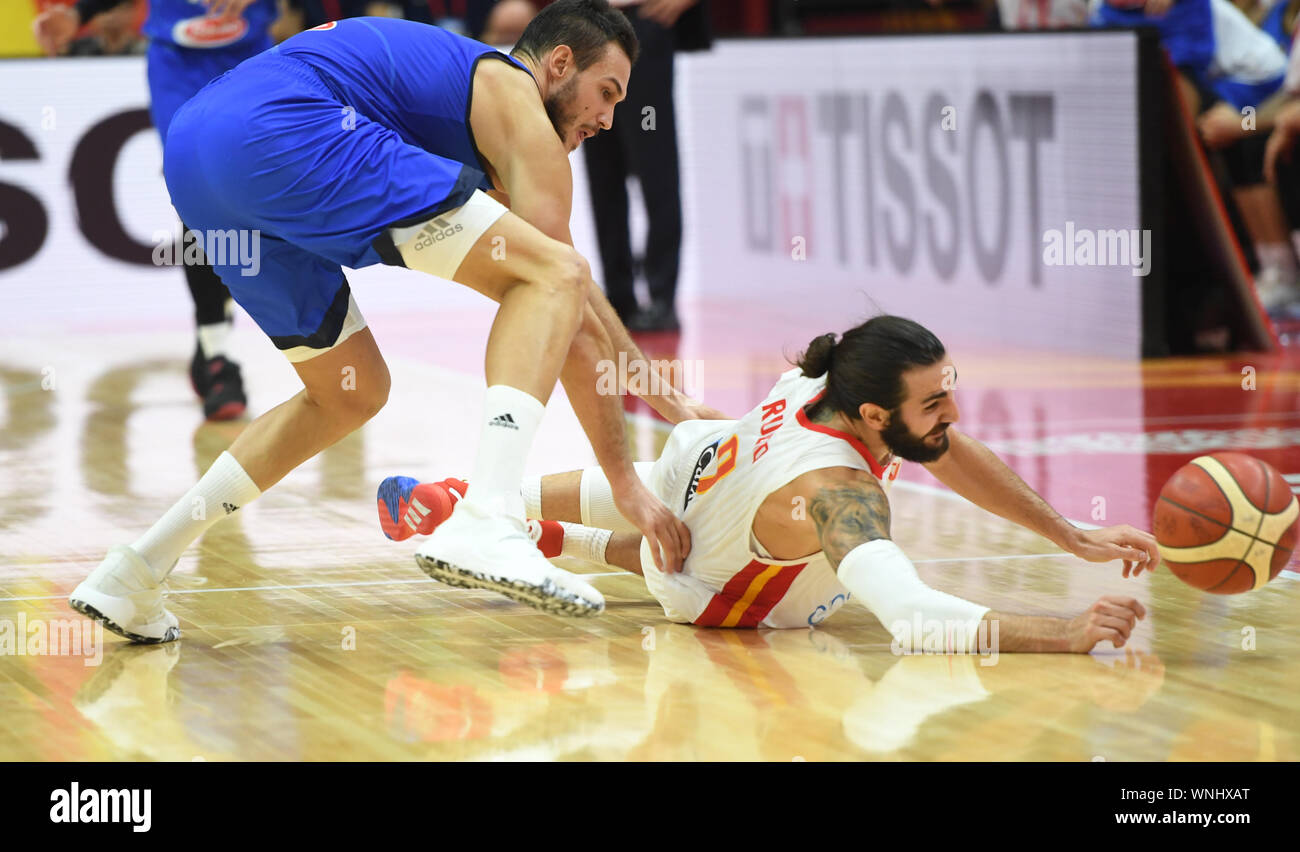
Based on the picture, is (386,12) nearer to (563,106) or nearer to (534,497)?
(534,497)

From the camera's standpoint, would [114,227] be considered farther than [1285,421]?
Yes

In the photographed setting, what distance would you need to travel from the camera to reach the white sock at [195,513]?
451 cm

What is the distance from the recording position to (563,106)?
4.47 meters

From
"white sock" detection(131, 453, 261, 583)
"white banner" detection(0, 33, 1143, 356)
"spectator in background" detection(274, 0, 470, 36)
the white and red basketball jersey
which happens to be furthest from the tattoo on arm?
"spectator in background" detection(274, 0, 470, 36)

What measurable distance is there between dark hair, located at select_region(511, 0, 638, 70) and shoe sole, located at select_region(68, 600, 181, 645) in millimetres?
1714

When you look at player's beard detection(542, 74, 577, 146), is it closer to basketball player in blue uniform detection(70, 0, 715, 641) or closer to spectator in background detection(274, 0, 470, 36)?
basketball player in blue uniform detection(70, 0, 715, 641)

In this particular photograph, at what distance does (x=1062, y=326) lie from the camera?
32.9ft

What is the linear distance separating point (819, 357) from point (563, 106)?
890mm

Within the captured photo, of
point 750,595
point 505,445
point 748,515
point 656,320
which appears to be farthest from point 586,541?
point 656,320

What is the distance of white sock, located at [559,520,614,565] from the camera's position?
5.15 meters

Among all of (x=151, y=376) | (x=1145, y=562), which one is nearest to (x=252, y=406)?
(x=151, y=376)

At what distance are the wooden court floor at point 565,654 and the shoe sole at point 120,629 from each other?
4 centimetres

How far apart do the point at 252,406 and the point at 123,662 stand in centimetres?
443
